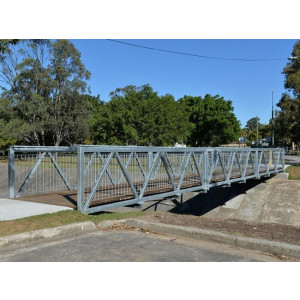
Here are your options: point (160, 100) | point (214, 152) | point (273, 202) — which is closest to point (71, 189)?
point (214, 152)

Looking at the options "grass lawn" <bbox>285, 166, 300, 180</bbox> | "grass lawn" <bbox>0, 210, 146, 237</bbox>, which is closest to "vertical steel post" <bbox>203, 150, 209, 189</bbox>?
"grass lawn" <bbox>0, 210, 146, 237</bbox>

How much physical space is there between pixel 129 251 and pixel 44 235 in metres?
1.54

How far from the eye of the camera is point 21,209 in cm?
718

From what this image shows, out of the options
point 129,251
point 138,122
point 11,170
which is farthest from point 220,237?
point 138,122

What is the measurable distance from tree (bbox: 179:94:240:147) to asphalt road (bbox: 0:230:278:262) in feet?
161

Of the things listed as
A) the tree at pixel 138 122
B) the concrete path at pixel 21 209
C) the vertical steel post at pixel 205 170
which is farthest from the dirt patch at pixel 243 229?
the tree at pixel 138 122

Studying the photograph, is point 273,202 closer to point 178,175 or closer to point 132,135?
point 178,175

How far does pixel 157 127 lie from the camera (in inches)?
1280

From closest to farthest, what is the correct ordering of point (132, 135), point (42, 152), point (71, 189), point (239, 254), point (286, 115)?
1. point (239, 254)
2. point (42, 152)
3. point (71, 189)
4. point (132, 135)
5. point (286, 115)

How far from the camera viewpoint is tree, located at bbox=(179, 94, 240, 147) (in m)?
55.2

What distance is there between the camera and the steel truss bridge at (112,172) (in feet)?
23.5

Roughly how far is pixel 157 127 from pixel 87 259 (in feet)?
92.4

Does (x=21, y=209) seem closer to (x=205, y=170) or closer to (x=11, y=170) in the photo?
(x=11, y=170)

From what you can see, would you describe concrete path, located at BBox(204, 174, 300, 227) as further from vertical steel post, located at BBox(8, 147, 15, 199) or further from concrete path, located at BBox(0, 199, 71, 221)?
concrete path, located at BBox(0, 199, 71, 221)
